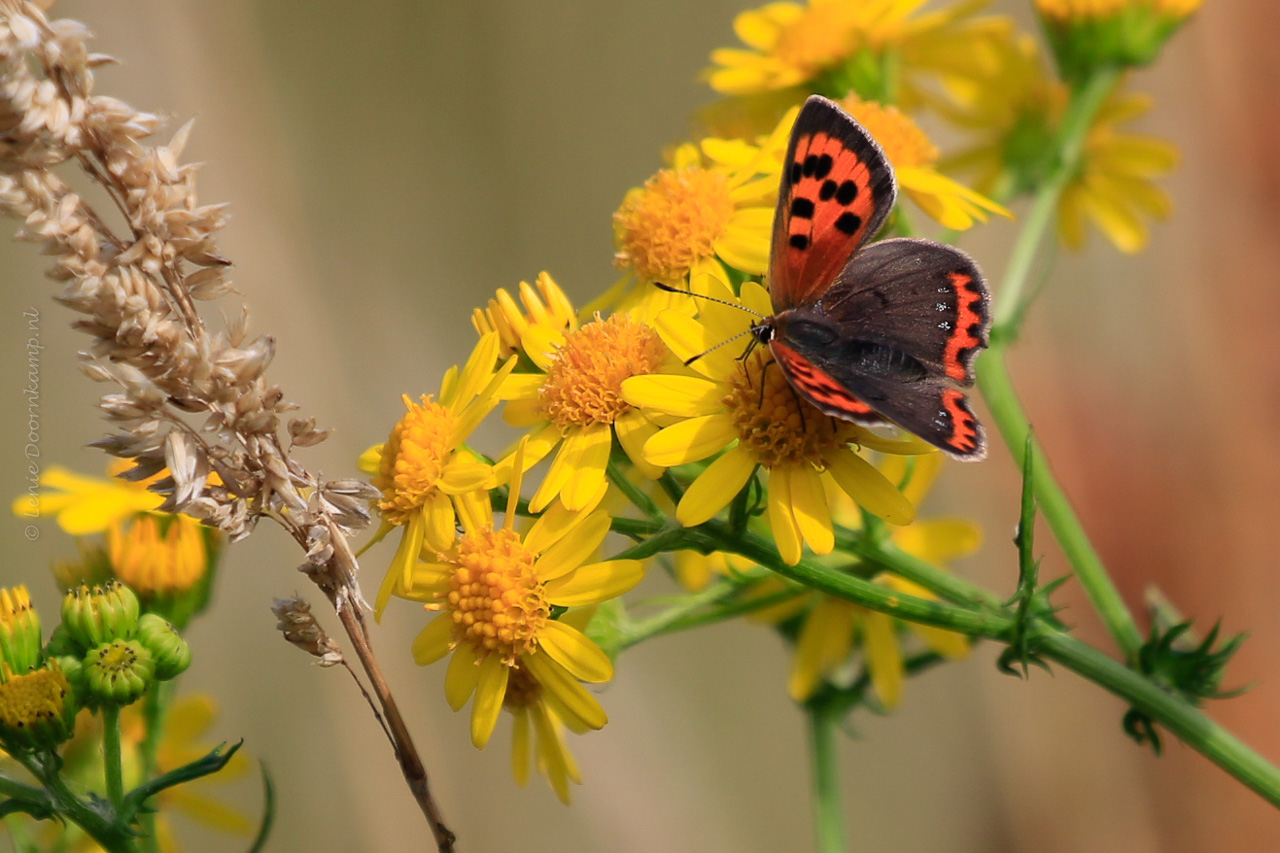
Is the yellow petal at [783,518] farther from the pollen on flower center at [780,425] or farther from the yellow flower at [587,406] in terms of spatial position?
the yellow flower at [587,406]

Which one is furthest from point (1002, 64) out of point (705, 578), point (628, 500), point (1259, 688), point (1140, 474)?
point (1259, 688)

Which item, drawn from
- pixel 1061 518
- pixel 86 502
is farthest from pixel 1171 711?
pixel 86 502

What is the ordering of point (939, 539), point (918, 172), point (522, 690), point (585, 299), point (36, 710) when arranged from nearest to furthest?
point (36, 710), point (522, 690), point (918, 172), point (939, 539), point (585, 299)

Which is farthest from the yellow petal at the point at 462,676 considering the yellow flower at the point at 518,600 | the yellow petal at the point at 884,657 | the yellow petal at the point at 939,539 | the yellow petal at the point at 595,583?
the yellow petal at the point at 939,539

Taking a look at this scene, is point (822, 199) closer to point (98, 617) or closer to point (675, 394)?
point (675, 394)

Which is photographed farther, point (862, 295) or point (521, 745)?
point (862, 295)

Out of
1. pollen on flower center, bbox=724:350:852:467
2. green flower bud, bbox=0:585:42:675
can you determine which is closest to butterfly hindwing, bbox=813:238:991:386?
pollen on flower center, bbox=724:350:852:467
